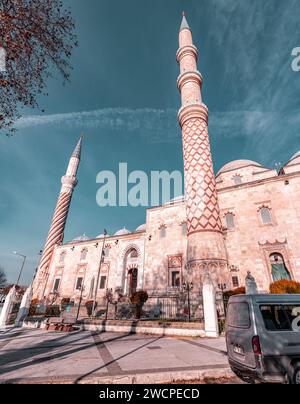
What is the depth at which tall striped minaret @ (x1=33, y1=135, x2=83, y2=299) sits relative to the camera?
1190 inches

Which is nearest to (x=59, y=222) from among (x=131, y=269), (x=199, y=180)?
(x=131, y=269)

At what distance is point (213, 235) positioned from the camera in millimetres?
15625

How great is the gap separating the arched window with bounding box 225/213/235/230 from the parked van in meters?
14.8

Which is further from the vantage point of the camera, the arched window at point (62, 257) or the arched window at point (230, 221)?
the arched window at point (62, 257)

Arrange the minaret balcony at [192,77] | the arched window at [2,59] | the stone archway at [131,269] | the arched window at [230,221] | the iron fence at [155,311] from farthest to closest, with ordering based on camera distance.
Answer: the stone archway at [131,269], the minaret balcony at [192,77], the arched window at [230,221], the iron fence at [155,311], the arched window at [2,59]

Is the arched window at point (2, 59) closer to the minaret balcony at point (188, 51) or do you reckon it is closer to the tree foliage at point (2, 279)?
the minaret balcony at point (188, 51)

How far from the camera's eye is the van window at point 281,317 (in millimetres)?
3779

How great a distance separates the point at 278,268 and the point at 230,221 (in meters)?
5.07

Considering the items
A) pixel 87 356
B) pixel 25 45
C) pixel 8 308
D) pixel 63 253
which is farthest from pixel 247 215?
pixel 63 253

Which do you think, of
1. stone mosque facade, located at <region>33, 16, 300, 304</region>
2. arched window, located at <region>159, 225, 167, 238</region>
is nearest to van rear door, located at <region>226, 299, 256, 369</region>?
stone mosque facade, located at <region>33, 16, 300, 304</region>

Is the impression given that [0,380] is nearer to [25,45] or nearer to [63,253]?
[25,45]

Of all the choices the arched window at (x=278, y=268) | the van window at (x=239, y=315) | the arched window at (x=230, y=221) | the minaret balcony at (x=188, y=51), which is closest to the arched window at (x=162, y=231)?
the arched window at (x=230, y=221)

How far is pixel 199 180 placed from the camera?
17.6 m

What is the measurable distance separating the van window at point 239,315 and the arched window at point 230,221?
47.6 ft
